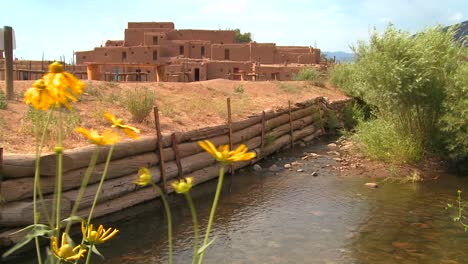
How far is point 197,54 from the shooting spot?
3547cm

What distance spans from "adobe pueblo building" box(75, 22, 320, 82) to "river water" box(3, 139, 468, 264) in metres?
19.5

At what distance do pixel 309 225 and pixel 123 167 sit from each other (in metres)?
3.30

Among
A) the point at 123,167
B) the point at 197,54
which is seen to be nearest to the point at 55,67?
the point at 123,167

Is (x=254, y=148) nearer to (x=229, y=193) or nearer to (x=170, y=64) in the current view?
(x=229, y=193)

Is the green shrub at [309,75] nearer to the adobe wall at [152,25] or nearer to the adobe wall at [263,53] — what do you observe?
the adobe wall at [263,53]

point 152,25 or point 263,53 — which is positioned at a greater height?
point 152,25

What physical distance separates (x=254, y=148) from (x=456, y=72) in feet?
17.4

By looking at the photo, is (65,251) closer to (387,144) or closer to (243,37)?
(387,144)

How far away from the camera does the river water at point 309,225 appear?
664 cm

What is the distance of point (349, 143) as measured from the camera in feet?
50.2

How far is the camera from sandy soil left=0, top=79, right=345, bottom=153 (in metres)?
8.76

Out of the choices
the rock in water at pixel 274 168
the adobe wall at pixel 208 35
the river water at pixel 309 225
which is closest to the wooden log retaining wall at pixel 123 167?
the river water at pixel 309 225

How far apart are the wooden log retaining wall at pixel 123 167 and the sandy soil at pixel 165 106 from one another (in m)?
0.56

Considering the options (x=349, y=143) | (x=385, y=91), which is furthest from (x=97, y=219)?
(x=349, y=143)
